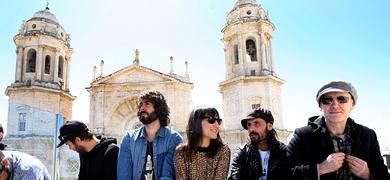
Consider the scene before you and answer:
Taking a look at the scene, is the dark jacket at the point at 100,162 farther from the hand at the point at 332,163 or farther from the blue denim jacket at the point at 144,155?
the hand at the point at 332,163

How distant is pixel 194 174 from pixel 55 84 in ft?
91.7

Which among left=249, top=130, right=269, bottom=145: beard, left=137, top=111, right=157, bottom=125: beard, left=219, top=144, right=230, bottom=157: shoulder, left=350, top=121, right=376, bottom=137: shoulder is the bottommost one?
left=219, top=144, right=230, bottom=157: shoulder

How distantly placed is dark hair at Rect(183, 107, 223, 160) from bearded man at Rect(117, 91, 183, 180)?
32 centimetres

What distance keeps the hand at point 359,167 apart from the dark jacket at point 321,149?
7cm

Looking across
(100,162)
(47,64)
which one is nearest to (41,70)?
(47,64)

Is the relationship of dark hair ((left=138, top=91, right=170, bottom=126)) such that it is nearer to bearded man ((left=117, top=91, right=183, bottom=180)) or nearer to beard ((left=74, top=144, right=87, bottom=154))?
bearded man ((left=117, top=91, right=183, bottom=180))

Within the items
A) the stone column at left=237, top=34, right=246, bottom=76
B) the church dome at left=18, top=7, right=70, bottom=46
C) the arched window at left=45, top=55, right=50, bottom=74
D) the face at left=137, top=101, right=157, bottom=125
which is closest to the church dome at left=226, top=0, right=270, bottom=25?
the stone column at left=237, top=34, right=246, bottom=76

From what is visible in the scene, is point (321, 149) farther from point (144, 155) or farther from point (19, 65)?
point (19, 65)

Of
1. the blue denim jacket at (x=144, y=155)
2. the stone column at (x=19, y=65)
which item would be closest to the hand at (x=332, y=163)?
the blue denim jacket at (x=144, y=155)

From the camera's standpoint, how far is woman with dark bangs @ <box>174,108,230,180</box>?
4156mm

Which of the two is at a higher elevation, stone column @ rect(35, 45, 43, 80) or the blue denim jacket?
stone column @ rect(35, 45, 43, 80)

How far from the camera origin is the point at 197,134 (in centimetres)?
423

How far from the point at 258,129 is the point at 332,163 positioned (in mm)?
1398

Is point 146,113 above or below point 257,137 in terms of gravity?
above
